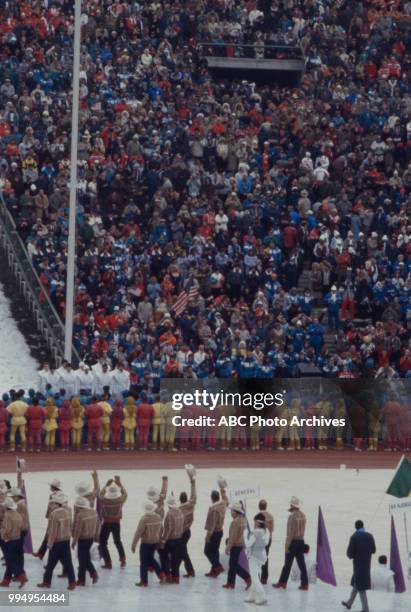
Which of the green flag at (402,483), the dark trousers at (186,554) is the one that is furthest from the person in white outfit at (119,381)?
the green flag at (402,483)

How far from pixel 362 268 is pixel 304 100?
27.4ft

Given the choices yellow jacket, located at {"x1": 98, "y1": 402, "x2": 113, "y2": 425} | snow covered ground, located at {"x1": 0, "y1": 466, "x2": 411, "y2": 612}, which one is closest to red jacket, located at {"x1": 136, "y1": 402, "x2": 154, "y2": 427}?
yellow jacket, located at {"x1": 98, "y1": 402, "x2": 113, "y2": 425}

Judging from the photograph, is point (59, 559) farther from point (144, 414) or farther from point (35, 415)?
point (144, 414)

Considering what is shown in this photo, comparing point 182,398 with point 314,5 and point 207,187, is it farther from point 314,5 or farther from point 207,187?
point 314,5

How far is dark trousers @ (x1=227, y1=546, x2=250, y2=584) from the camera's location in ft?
92.9

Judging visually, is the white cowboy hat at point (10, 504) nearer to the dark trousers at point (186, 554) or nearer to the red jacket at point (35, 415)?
the dark trousers at point (186, 554)

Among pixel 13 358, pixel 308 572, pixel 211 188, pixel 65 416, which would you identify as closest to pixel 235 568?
pixel 308 572

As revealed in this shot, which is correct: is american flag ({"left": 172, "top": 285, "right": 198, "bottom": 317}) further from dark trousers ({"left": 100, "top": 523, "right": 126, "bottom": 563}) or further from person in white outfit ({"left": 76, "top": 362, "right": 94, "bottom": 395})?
dark trousers ({"left": 100, "top": 523, "right": 126, "bottom": 563})

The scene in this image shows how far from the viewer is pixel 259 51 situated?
187 ft

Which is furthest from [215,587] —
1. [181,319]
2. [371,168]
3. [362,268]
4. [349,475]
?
[371,168]

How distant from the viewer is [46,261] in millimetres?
43500

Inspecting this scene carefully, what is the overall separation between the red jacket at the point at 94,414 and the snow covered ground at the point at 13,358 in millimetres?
2436

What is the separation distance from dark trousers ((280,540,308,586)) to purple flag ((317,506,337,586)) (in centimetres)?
32

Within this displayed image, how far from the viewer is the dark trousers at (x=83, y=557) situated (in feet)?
92.0
